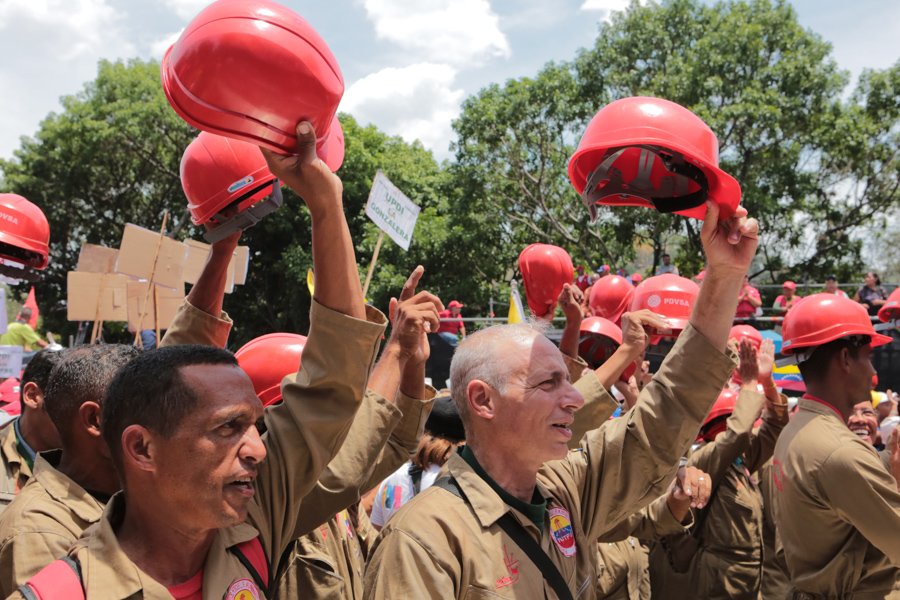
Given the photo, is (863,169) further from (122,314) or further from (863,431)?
(122,314)

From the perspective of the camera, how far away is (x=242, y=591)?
190cm

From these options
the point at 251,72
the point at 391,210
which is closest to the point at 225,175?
the point at 251,72

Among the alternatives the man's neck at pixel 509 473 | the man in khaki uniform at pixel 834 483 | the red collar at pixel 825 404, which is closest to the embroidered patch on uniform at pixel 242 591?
the man's neck at pixel 509 473

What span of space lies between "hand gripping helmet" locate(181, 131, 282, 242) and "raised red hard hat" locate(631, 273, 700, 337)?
2718 millimetres

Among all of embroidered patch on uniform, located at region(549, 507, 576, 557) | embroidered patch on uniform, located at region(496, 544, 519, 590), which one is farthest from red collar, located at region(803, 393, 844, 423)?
embroidered patch on uniform, located at region(496, 544, 519, 590)

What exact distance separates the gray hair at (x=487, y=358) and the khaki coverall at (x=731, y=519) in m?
2.57

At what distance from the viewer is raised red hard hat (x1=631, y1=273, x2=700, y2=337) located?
4.67 m

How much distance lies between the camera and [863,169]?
21562mm

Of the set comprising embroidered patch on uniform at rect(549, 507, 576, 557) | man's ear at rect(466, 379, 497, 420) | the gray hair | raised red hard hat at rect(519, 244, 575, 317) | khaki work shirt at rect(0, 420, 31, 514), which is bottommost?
khaki work shirt at rect(0, 420, 31, 514)

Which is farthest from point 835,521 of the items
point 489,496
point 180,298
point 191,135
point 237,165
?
point 191,135

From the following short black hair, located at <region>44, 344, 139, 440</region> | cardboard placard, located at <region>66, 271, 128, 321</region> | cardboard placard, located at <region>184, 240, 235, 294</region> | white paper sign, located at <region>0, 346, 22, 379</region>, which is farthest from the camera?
white paper sign, located at <region>0, 346, 22, 379</region>

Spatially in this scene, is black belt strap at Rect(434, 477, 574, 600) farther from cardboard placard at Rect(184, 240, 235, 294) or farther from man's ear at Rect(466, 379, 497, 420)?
cardboard placard at Rect(184, 240, 235, 294)

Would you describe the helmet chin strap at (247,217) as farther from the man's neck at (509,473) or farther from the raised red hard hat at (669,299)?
the raised red hard hat at (669,299)

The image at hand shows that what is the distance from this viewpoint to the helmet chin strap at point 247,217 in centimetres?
257
